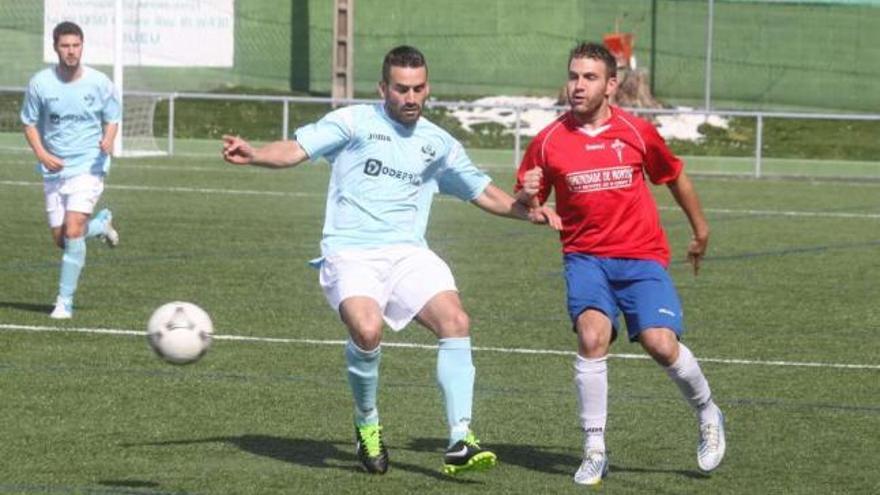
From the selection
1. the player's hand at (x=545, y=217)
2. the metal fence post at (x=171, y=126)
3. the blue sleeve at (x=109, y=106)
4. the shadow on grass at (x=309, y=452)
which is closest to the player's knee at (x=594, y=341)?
the player's hand at (x=545, y=217)

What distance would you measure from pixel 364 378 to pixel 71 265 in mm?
5579

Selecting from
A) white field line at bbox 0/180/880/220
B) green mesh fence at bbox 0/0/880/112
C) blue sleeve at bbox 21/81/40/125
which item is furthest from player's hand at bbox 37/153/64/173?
green mesh fence at bbox 0/0/880/112

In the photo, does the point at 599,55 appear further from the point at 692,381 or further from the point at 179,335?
the point at 179,335

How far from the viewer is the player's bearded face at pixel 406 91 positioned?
8.31m

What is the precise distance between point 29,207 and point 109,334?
10.4 m

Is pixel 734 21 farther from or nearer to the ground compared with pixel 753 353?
farther from the ground

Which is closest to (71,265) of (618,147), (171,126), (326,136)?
(326,136)

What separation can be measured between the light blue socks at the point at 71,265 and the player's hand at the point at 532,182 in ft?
18.7

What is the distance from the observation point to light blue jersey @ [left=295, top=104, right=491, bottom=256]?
27.7 ft

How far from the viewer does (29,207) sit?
73.6 ft

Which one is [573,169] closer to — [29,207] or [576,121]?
[576,121]

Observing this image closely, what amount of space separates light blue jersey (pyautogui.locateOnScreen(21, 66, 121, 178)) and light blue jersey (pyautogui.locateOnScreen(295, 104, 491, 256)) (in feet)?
18.2

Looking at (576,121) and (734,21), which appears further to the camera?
(734,21)

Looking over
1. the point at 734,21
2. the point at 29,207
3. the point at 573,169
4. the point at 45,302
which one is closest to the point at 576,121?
the point at 573,169
